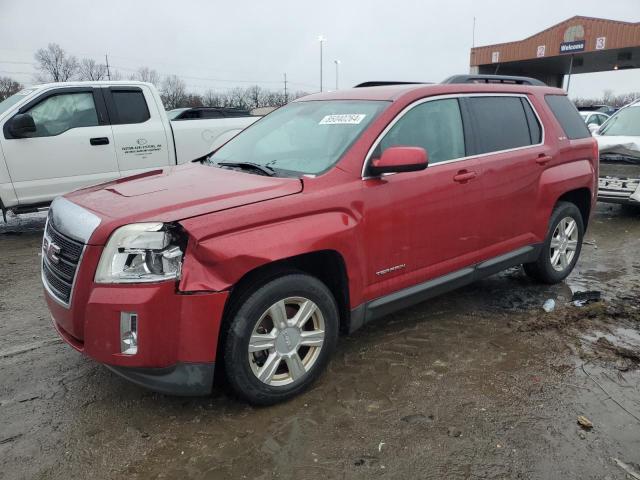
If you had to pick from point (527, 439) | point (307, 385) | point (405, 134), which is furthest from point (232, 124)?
point (527, 439)

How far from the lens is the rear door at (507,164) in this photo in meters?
3.89

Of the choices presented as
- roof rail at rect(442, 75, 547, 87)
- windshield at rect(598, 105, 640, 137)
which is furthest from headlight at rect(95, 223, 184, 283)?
windshield at rect(598, 105, 640, 137)

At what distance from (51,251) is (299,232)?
1.42m

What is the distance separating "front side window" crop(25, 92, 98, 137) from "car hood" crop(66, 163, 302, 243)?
4.08 m

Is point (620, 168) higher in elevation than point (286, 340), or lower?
higher

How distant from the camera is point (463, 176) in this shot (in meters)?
3.65

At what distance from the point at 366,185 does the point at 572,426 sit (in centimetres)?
178

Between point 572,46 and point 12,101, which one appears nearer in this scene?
point 12,101

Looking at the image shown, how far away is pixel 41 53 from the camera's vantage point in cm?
5556

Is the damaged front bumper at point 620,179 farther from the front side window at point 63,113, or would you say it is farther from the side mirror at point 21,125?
the side mirror at point 21,125

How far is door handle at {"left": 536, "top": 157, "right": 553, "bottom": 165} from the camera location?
169 inches

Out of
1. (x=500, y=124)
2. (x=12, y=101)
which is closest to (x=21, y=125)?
(x=12, y=101)

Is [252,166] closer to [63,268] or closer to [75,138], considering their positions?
[63,268]

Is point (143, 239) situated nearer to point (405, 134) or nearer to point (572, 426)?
point (405, 134)
